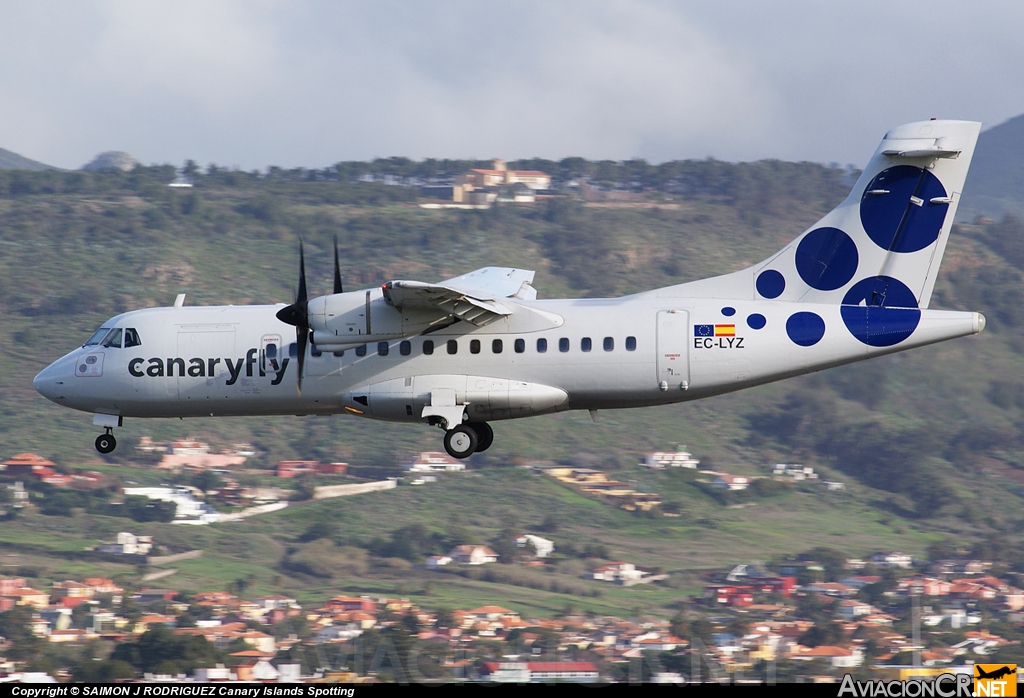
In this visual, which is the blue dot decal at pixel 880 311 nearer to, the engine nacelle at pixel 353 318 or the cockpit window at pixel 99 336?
the engine nacelle at pixel 353 318

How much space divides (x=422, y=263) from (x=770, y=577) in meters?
51.7

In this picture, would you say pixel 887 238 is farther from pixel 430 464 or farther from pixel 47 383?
pixel 430 464

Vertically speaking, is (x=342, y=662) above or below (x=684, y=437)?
below

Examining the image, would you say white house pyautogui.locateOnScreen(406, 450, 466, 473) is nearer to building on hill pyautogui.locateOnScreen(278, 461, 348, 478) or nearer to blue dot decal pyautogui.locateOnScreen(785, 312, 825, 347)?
building on hill pyautogui.locateOnScreen(278, 461, 348, 478)

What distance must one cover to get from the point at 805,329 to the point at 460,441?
7.66 meters

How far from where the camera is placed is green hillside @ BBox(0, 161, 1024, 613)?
77312 mm

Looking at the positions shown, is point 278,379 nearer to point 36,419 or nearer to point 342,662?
point 342,662

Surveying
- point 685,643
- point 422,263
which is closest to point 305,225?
point 422,263

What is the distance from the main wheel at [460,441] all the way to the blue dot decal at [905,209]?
31.4 feet

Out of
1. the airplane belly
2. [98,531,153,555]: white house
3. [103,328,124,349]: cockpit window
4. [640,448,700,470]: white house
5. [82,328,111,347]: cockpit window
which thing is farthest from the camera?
[640,448,700,470]: white house

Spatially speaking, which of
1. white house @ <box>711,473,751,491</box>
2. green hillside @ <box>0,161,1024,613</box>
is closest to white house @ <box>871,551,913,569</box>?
green hillside @ <box>0,161,1024,613</box>

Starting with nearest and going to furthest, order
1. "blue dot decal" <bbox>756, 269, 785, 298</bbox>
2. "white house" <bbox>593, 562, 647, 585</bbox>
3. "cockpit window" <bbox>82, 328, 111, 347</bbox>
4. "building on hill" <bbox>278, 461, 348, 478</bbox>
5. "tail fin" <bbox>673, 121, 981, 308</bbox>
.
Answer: "tail fin" <bbox>673, 121, 981, 308</bbox> < "blue dot decal" <bbox>756, 269, 785, 298</bbox> < "cockpit window" <bbox>82, 328, 111, 347</bbox> < "white house" <bbox>593, 562, 647, 585</bbox> < "building on hill" <bbox>278, 461, 348, 478</bbox>

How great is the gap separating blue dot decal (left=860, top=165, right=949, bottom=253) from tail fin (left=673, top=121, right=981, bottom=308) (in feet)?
0.07

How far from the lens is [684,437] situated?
9512cm
